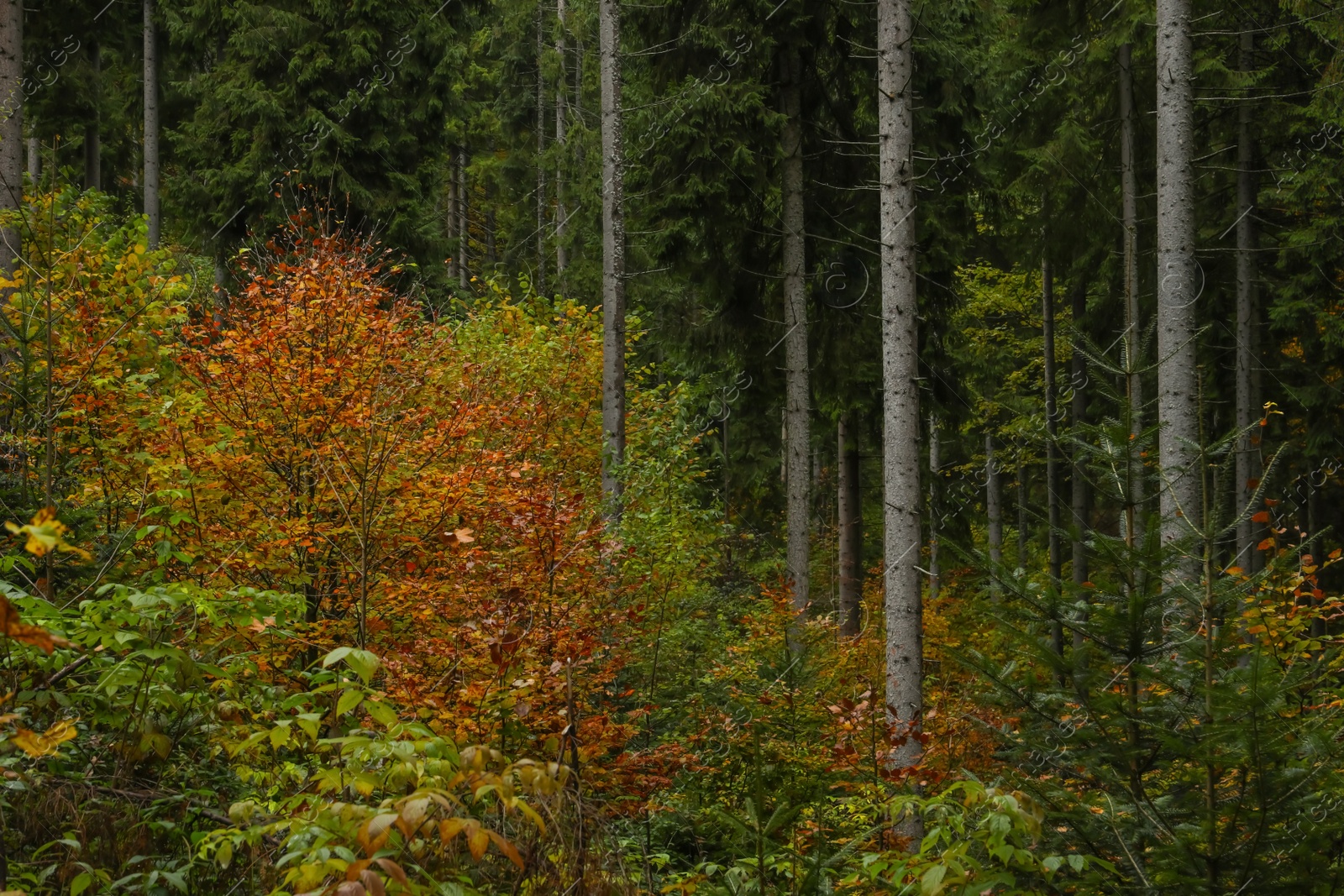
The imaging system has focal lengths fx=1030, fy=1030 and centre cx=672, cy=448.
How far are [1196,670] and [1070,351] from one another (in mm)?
18771

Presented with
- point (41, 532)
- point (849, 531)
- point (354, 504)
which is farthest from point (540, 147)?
point (41, 532)

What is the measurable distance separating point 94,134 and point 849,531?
16520mm

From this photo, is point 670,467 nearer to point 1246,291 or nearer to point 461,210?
point 1246,291

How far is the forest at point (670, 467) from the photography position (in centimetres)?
351

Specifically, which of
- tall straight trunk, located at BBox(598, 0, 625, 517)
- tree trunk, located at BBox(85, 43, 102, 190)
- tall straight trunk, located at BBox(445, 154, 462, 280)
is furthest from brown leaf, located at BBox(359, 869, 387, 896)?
tall straight trunk, located at BBox(445, 154, 462, 280)

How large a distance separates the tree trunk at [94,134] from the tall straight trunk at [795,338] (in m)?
13.6

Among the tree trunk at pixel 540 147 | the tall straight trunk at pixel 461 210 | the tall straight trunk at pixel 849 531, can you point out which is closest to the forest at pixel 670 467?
the tall straight trunk at pixel 849 531

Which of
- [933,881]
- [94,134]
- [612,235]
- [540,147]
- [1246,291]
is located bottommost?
[933,881]

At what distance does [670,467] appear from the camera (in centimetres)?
1302

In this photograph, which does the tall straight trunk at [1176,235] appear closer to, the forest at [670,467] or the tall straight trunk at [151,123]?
the forest at [670,467]

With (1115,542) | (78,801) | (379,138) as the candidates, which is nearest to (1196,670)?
(1115,542)

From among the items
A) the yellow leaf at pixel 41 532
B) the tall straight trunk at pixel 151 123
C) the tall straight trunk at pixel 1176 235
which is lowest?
the yellow leaf at pixel 41 532

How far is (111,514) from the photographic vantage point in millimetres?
6875

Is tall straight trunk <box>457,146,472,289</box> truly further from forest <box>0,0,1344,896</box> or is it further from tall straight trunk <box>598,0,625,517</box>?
tall straight trunk <box>598,0,625,517</box>
